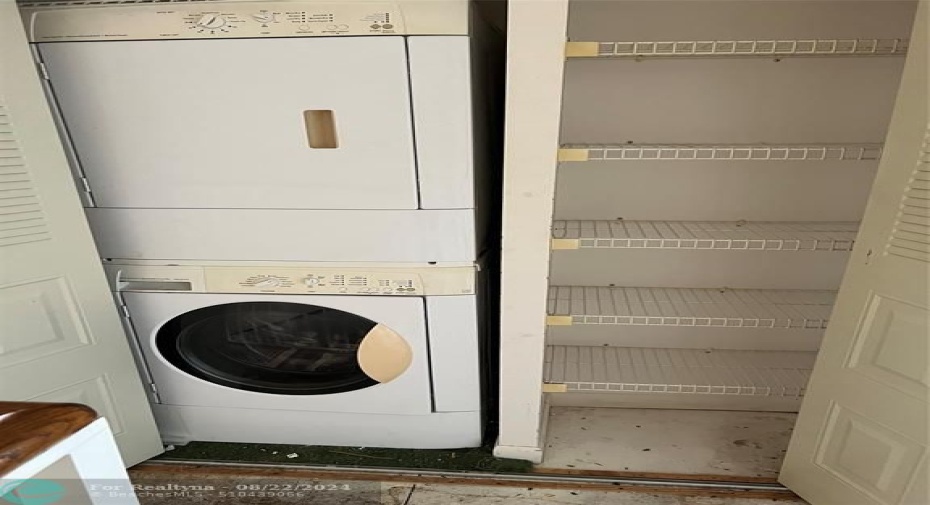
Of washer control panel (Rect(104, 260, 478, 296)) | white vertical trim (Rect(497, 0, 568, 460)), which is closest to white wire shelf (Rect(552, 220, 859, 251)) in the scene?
white vertical trim (Rect(497, 0, 568, 460))

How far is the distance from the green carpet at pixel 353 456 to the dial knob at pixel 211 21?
1421 millimetres

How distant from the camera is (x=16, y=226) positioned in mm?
1304

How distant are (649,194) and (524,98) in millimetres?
772

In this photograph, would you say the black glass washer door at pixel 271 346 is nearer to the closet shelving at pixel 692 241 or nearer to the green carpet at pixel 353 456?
the green carpet at pixel 353 456

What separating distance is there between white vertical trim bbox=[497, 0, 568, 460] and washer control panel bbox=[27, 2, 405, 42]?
316 mm

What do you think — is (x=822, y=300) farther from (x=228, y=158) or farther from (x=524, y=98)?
(x=228, y=158)

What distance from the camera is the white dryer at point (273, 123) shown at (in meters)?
1.19

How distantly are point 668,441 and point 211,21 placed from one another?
2.01 m

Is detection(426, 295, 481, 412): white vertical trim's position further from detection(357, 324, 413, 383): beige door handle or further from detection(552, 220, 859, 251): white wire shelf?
detection(552, 220, 859, 251): white wire shelf

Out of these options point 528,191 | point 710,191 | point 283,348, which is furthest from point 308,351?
point 710,191

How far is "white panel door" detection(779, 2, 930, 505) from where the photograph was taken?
1.10m

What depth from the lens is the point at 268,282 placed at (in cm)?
146

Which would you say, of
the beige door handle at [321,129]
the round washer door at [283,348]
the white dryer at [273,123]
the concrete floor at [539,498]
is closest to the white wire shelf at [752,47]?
the white dryer at [273,123]

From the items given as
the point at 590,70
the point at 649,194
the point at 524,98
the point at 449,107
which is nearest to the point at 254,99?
the point at 449,107
